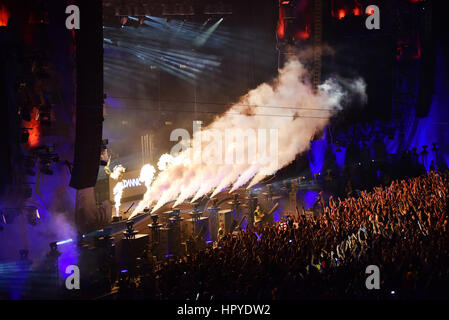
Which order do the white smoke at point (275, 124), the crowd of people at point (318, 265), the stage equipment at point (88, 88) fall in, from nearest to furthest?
the crowd of people at point (318, 265) < the stage equipment at point (88, 88) < the white smoke at point (275, 124)

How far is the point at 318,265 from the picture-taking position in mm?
8164

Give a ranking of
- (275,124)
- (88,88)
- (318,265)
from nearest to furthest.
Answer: (318,265)
(88,88)
(275,124)

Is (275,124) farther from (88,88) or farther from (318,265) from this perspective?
(318,265)

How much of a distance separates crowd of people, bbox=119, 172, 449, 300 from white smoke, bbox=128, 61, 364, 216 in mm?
11378

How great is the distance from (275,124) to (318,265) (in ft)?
51.5

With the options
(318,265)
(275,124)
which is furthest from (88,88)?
(275,124)

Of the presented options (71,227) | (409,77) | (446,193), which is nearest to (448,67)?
(409,77)

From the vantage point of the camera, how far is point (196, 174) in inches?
840

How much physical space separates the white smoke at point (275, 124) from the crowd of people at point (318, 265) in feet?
37.3

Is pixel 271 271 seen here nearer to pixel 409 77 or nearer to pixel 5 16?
pixel 5 16

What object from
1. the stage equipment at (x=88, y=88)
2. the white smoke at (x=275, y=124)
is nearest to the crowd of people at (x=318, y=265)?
the stage equipment at (x=88, y=88)

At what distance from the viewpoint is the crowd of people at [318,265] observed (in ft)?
23.5

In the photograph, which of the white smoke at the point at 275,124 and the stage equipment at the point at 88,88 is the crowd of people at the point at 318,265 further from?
the white smoke at the point at 275,124
